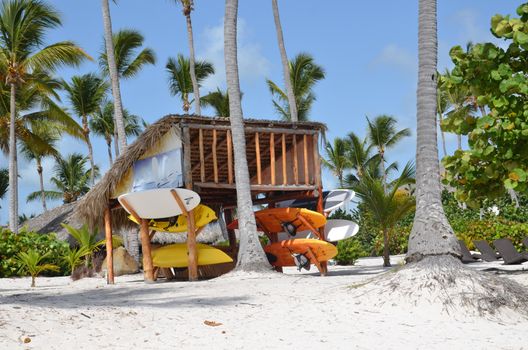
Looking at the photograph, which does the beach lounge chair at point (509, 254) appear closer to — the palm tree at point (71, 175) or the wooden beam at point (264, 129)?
the wooden beam at point (264, 129)

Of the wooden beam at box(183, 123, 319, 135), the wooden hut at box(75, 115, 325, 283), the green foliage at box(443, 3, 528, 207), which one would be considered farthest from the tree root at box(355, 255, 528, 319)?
the wooden beam at box(183, 123, 319, 135)

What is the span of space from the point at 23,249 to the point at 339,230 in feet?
34.4

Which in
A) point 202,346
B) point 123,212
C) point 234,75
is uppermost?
point 234,75

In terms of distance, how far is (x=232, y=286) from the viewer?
1098cm

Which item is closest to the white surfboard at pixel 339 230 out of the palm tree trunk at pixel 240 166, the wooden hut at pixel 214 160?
the wooden hut at pixel 214 160

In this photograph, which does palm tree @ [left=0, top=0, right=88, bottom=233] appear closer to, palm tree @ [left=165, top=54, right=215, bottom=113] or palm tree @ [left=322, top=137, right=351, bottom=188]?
palm tree @ [left=165, top=54, right=215, bottom=113]

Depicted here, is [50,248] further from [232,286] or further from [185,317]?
[185,317]

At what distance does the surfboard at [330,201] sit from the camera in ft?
58.3

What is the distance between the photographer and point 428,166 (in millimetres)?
9750

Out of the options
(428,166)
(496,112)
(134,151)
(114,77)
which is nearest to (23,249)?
(114,77)

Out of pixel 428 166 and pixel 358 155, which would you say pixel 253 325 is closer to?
pixel 428 166

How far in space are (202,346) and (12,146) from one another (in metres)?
22.7

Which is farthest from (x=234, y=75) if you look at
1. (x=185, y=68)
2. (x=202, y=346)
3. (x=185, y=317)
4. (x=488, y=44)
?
(x=185, y=68)

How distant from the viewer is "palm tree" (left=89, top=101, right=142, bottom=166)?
45281mm
